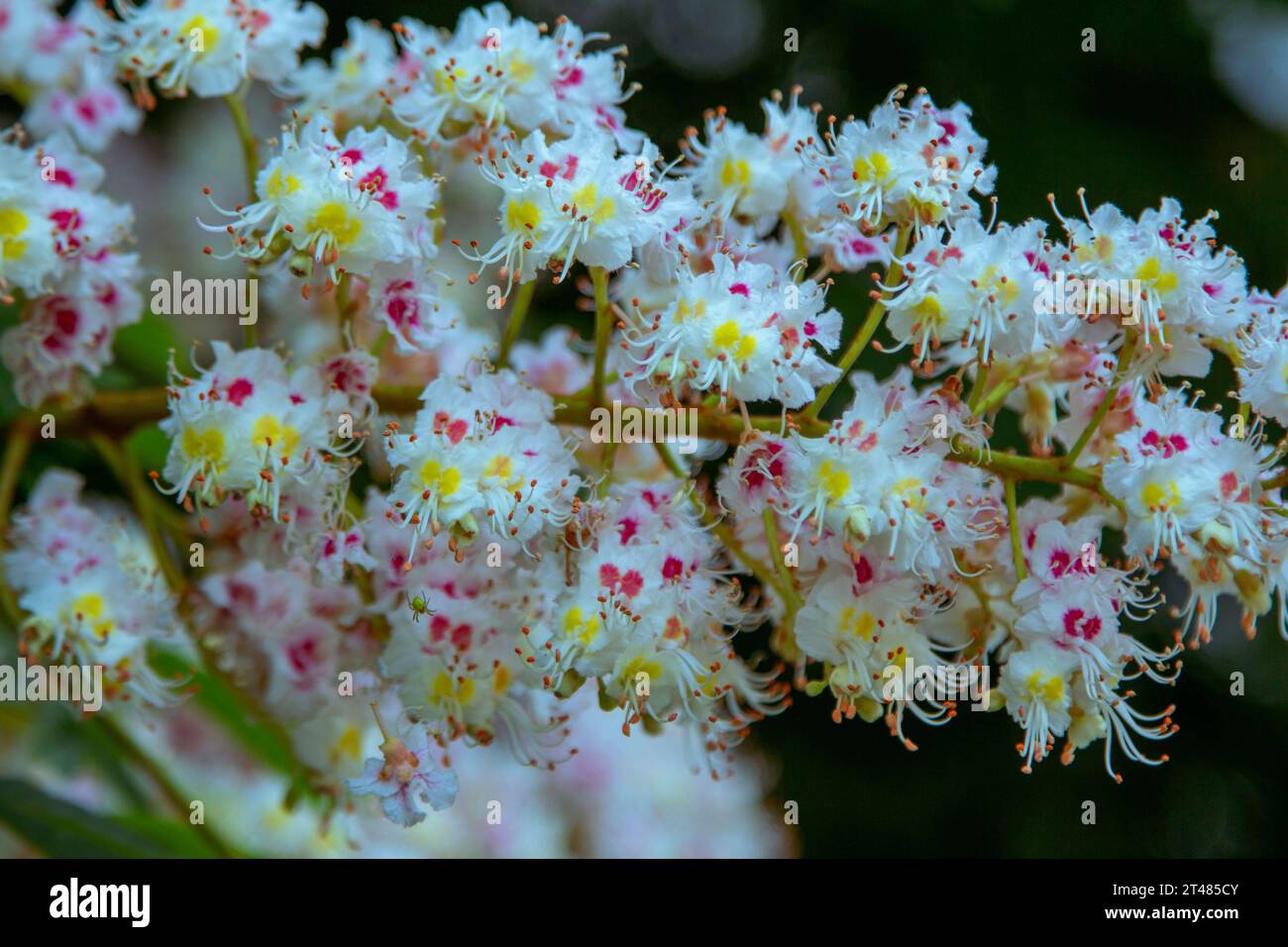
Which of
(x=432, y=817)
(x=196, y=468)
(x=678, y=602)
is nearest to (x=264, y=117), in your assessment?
(x=432, y=817)

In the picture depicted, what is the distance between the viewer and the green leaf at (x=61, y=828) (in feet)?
3.44

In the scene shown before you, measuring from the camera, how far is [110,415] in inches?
39.1

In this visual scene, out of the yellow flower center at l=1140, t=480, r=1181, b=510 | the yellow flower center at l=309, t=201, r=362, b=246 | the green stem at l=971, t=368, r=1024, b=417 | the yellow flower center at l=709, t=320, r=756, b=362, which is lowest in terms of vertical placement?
the yellow flower center at l=1140, t=480, r=1181, b=510

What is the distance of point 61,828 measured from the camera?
1062mm

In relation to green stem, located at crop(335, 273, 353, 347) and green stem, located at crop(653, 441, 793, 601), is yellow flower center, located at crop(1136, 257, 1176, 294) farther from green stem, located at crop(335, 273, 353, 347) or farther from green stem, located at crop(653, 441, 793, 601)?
green stem, located at crop(335, 273, 353, 347)

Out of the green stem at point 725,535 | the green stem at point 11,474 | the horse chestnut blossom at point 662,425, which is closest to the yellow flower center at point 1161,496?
the horse chestnut blossom at point 662,425

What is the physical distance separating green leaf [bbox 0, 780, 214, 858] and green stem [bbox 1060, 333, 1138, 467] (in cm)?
71

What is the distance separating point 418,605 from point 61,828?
42 cm

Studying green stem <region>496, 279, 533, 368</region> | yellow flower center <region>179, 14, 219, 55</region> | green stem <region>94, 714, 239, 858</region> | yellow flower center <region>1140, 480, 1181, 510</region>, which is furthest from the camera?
green stem <region>94, 714, 239, 858</region>

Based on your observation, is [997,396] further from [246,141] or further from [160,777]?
[160,777]

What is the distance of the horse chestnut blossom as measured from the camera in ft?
2.62

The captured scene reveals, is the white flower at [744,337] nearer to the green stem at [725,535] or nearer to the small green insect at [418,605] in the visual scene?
the green stem at [725,535]

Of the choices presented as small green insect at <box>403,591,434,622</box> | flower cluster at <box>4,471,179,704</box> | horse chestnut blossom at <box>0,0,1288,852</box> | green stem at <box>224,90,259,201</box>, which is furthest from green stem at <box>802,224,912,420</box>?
flower cluster at <box>4,471,179,704</box>

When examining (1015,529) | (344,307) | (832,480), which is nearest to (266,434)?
(344,307)
